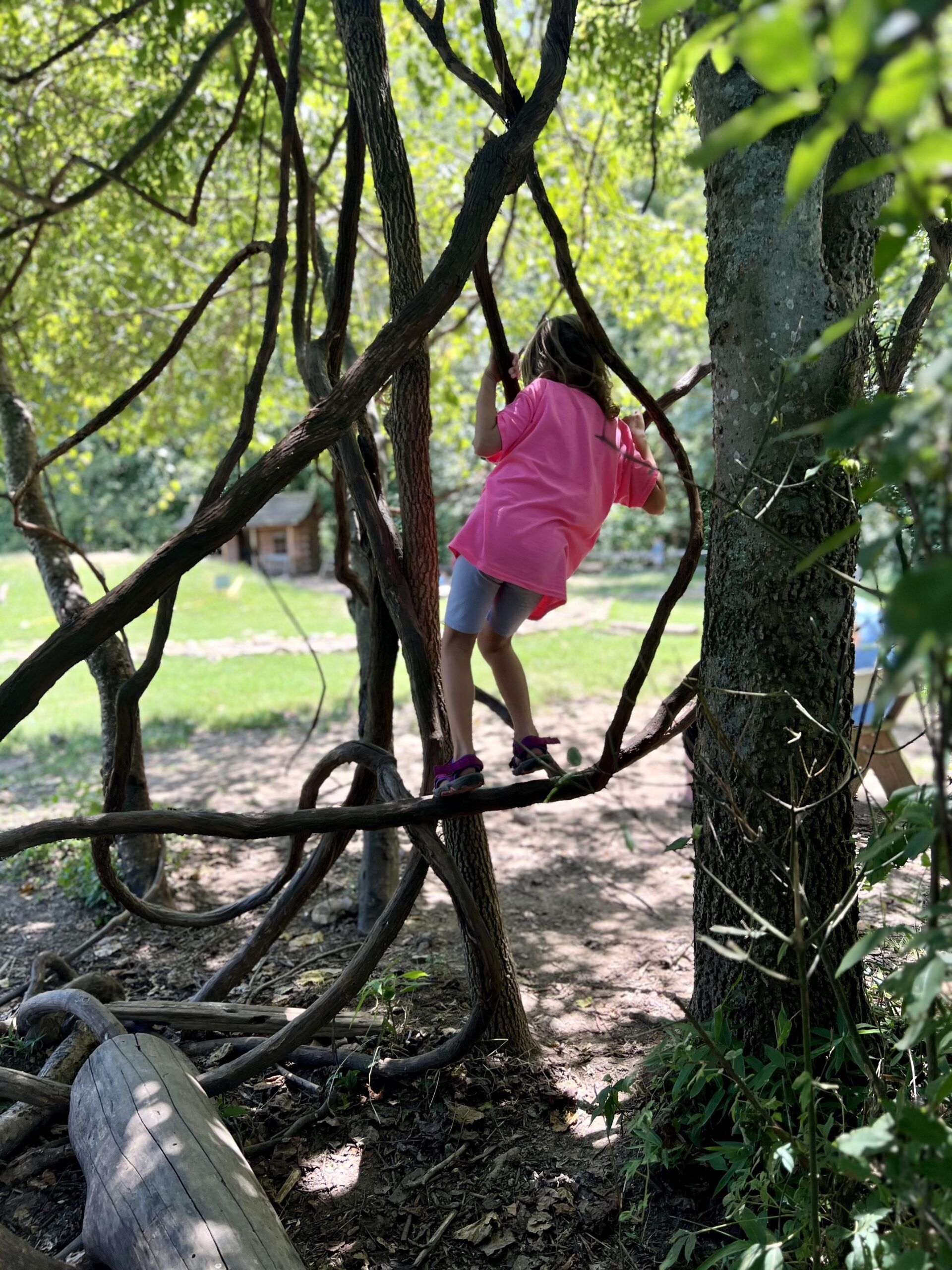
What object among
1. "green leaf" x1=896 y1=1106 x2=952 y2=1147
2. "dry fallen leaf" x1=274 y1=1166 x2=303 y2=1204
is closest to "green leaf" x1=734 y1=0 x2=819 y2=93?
"green leaf" x1=896 y1=1106 x2=952 y2=1147

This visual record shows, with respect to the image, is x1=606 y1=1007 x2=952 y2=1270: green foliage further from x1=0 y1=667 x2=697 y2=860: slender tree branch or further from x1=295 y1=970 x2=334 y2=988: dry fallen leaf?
x1=295 y1=970 x2=334 y2=988: dry fallen leaf

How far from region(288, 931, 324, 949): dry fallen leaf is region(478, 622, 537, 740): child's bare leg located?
1571 mm

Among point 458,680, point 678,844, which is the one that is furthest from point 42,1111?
point 678,844

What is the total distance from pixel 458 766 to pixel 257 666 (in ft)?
29.4

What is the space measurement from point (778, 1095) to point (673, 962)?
128 cm

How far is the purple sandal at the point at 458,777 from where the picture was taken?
6.79 feet

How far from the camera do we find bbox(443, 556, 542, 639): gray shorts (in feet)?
7.72

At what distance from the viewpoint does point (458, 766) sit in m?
2.21

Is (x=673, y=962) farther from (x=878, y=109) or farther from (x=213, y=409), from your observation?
(x=213, y=409)

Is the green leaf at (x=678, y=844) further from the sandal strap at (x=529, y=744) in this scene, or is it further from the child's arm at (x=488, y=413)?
the child's arm at (x=488, y=413)

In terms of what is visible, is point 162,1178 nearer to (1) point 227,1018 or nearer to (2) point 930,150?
(1) point 227,1018

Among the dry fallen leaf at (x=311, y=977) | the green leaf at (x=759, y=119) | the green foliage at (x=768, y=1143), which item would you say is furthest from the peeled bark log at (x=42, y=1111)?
the green leaf at (x=759, y=119)

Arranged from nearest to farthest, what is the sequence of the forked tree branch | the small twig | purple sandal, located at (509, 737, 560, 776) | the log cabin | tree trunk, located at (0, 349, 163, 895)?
the small twig, purple sandal, located at (509, 737, 560, 776), the forked tree branch, tree trunk, located at (0, 349, 163, 895), the log cabin

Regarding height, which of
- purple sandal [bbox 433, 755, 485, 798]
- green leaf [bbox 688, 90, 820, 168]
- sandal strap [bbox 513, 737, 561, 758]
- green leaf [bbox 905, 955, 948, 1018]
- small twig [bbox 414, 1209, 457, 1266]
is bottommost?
small twig [bbox 414, 1209, 457, 1266]
